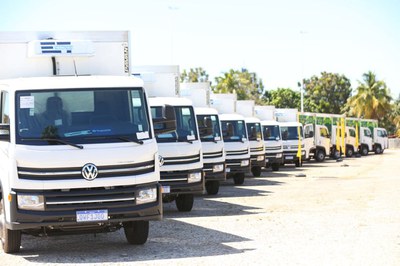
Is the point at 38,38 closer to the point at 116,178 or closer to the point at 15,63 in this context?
the point at 15,63

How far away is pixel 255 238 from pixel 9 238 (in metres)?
3.72

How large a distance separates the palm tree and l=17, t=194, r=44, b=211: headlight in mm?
73992

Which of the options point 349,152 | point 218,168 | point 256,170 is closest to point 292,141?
point 256,170

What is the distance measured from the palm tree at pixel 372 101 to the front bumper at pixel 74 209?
73.4m

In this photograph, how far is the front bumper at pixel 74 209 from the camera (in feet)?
33.5

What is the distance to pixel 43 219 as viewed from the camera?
1021 cm

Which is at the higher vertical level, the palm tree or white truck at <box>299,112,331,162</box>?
the palm tree

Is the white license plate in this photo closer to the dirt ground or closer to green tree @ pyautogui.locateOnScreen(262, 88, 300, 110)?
the dirt ground

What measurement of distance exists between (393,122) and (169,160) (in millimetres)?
77135

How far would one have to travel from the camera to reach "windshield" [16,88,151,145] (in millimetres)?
10539

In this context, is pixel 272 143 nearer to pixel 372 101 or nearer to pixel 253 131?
pixel 253 131

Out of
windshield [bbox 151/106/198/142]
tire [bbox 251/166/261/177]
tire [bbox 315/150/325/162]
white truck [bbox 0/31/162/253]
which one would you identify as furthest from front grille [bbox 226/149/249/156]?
tire [bbox 315/150/325/162]

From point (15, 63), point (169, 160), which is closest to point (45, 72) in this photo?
point (15, 63)

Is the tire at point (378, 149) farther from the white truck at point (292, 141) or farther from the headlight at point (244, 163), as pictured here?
the headlight at point (244, 163)
